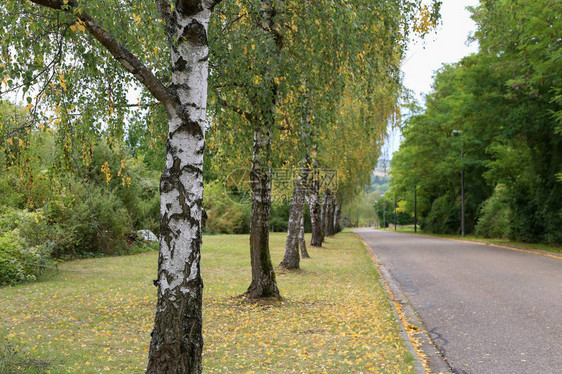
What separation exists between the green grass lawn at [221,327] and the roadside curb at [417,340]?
160 mm

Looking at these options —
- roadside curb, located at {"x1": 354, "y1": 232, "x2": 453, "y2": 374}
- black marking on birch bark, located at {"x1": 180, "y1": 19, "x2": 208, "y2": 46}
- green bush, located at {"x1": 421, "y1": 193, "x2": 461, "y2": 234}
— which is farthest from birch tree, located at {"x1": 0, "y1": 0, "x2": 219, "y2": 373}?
green bush, located at {"x1": 421, "y1": 193, "x2": 461, "y2": 234}

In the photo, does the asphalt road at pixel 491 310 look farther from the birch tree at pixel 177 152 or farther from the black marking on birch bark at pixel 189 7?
the black marking on birch bark at pixel 189 7

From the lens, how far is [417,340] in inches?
247

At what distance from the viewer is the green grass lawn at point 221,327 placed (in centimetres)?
514

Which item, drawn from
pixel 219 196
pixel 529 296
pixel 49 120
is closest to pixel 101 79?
pixel 49 120

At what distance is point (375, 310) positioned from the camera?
815 centimetres

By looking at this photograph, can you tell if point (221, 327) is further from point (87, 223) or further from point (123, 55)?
point (87, 223)

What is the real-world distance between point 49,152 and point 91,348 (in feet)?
41.2

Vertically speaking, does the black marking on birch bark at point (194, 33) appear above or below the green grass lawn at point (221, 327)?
above

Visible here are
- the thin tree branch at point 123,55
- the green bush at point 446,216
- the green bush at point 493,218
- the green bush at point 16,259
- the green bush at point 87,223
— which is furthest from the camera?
the green bush at point 446,216

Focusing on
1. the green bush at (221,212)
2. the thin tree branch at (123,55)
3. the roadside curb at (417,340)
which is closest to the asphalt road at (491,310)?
the roadside curb at (417,340)

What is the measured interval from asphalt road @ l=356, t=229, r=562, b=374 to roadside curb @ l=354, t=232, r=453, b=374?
0.11 m

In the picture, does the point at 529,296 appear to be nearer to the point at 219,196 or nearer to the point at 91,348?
the point at 91,348

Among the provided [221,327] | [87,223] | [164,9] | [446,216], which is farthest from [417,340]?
[446,216]
